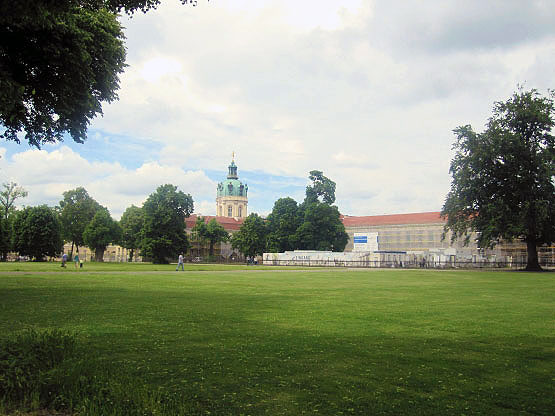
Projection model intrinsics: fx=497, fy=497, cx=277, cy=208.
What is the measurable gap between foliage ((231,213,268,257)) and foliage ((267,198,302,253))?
19.5ft

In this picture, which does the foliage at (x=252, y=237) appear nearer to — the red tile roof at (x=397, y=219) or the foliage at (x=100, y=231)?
the foliage at (x=100, y=231)

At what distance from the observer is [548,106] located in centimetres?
5612

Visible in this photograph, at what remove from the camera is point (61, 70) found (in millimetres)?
16953

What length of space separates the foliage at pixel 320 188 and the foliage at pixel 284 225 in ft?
15.2

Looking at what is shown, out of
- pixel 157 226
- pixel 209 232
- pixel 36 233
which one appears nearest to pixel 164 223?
pixel 157 226

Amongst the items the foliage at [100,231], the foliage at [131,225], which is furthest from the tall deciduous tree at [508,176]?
the foliage at [100,231]

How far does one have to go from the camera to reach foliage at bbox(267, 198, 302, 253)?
3782 inches

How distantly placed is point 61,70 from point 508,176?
5017 cm

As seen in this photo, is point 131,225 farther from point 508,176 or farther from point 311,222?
point 508,176

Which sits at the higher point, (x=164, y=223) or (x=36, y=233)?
(x=164, y=223)

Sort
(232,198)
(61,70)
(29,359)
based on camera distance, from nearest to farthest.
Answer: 1. (29,359)
2. (61,70)
3. (232,198)

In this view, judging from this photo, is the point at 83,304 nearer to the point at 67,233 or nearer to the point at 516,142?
the point at 516,142

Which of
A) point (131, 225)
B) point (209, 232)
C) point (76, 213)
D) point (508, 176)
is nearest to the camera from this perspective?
point (508, 176)

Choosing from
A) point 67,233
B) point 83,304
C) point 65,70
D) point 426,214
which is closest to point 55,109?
point 65,70
